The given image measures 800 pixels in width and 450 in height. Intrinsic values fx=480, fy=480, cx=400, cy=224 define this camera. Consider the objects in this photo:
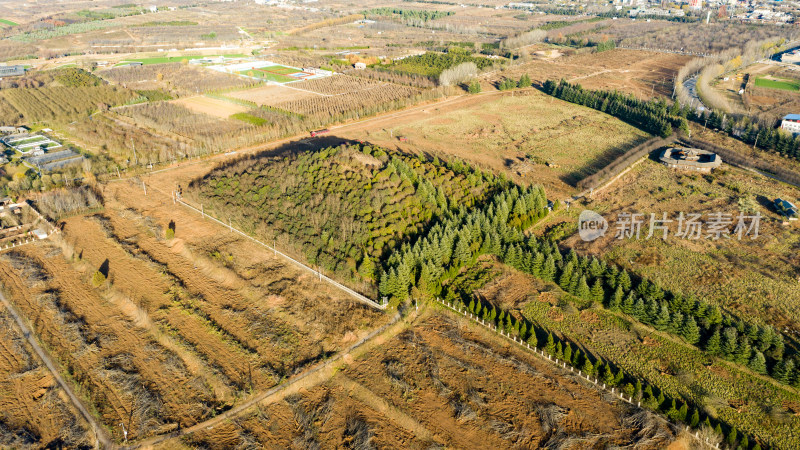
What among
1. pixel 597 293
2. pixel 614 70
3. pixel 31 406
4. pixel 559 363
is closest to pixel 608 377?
pixel 559 363

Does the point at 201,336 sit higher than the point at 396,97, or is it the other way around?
the point at 396,97

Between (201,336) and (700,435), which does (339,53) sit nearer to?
(201,336)

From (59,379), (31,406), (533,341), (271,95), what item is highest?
(271,95)

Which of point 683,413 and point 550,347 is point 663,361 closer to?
point 683,413

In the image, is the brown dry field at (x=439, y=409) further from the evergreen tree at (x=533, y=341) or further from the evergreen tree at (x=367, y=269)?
the evergreen tree at (x=367, y=269)

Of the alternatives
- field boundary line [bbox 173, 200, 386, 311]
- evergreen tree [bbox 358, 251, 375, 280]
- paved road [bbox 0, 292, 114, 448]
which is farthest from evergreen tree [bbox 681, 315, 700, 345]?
paved road [bbox 0, 292, 114, 448]

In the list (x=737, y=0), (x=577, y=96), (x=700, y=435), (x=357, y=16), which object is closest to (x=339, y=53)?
(x=577, y=96)

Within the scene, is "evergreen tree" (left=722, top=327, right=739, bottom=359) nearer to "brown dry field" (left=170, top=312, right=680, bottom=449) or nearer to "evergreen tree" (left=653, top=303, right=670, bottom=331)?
"evergreen tree" (left=653, top=303, right=670, bottom=331)
